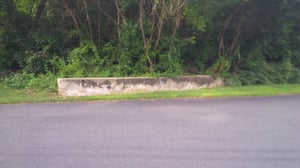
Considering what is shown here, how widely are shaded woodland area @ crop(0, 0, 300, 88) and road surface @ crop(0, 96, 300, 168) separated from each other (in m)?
4.11

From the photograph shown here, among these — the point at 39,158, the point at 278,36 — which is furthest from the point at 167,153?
the point at 278,36

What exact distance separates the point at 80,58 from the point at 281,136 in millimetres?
9504

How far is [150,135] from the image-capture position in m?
5.85

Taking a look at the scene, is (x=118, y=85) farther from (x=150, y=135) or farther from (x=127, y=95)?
(x=150, y=135)

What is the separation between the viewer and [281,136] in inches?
230

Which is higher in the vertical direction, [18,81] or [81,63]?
[81,63]

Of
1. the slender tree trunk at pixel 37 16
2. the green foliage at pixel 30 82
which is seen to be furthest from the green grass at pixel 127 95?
the slender tree trunk at pixel 37 16

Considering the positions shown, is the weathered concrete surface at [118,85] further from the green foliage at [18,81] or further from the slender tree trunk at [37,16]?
the slender tree trunk at [37,16]

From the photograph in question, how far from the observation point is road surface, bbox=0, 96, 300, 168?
4.68m

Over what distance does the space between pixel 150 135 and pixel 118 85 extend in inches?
207

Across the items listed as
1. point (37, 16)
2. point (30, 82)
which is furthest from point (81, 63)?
point (37, 16)

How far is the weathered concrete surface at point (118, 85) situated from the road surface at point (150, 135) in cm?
200

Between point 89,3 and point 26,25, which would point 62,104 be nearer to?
point 89,3

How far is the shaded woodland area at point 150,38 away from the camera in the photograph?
12305 mm
